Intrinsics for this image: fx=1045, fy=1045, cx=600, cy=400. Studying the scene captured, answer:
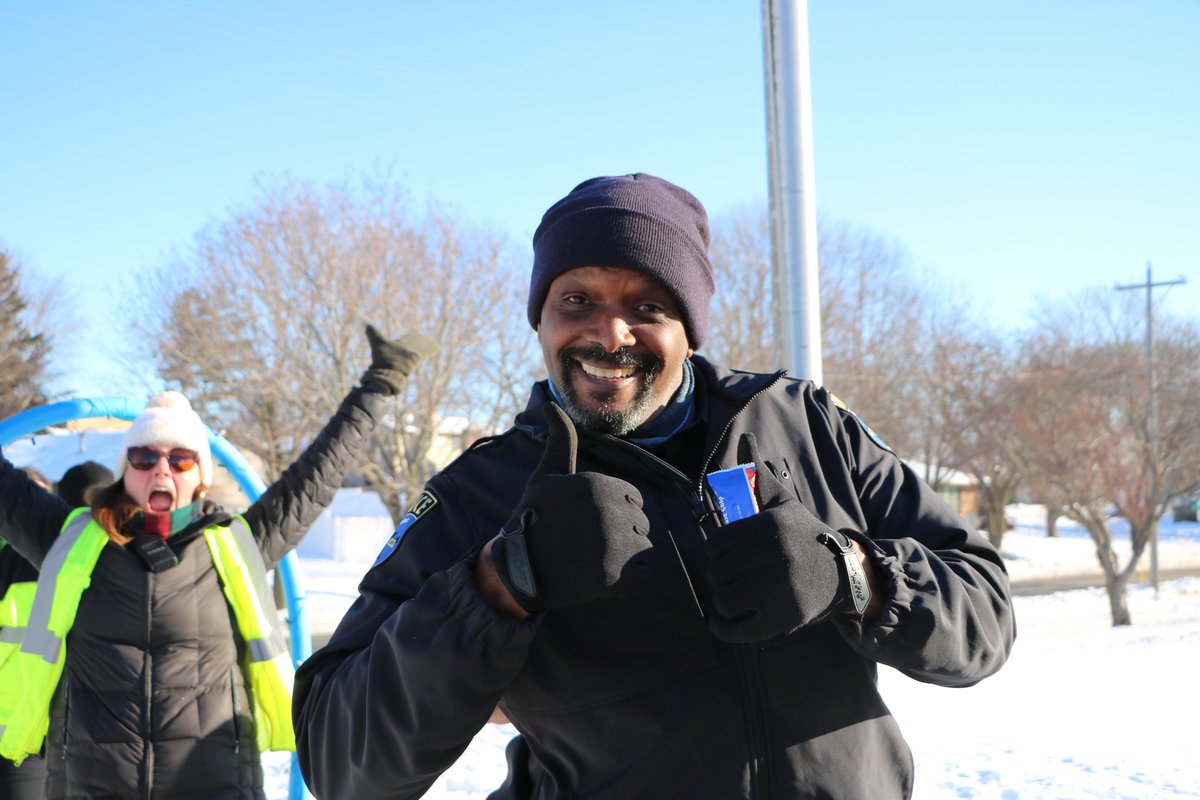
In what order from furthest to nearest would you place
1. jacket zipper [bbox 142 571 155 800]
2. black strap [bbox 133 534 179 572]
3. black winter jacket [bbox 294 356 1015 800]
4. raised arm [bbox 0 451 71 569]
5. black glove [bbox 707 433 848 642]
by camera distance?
raised arm [bbox 0 451 71 569] < black strap [bbox 133 534 179 572] < jacket zipper [bbox 142 571 155 800] < black winter jacket [bbox 294 356 1015 800] < black glove [bbox 707 433 848 642]

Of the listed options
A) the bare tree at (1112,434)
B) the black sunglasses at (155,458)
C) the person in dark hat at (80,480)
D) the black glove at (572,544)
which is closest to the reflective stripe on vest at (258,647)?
the black sunglasses at (155,458)

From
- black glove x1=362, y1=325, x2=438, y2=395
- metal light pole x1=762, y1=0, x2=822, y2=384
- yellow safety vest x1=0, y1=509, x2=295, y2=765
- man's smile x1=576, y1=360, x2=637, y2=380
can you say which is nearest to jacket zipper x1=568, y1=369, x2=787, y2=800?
man's smile x1=576, y1=360, x2=637, y2=380

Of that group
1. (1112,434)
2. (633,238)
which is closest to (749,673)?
(633,238)

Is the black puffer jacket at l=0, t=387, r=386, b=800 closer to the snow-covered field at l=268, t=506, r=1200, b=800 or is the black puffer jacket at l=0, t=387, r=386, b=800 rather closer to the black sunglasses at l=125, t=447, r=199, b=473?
the black sunglasses at l=125, t=447, r=199, b=473

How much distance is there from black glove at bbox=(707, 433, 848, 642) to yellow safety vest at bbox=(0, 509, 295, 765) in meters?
2.34

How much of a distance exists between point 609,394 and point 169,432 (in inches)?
103

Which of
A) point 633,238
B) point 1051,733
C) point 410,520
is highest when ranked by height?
point 633,238

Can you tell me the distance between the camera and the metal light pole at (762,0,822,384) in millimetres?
4879

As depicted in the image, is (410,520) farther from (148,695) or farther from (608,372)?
(148,695)

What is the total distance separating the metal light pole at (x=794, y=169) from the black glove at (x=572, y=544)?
3616 millimetres

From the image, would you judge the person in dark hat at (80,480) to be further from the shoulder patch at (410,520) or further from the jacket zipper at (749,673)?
the jacket zipper at (749,673)

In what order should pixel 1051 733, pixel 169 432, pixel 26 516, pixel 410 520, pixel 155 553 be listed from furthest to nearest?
pixel 1051 733 → pixel 26 516 → pixel 169 432 → pixel 155 553 → pixel 410 520

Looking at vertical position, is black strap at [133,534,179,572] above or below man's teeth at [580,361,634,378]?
below

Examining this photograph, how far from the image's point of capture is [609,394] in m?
1.69
